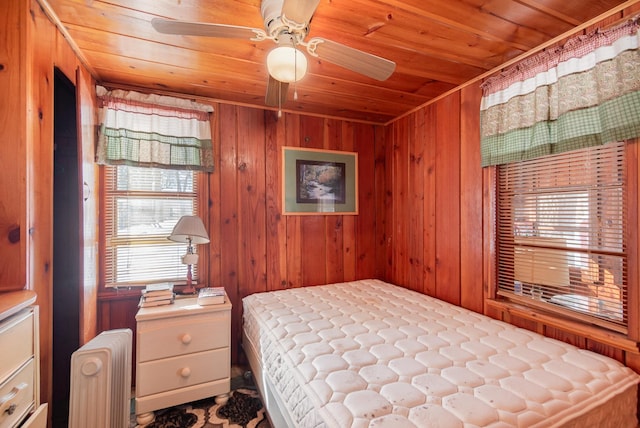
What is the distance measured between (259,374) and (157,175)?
1.67 metres

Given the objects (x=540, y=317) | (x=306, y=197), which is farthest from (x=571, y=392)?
(x=306, y=197)

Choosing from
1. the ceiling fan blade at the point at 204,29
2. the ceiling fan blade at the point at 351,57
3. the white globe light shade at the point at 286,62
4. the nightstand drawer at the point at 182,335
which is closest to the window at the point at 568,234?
the ceiling fan blade at the point at 351,57

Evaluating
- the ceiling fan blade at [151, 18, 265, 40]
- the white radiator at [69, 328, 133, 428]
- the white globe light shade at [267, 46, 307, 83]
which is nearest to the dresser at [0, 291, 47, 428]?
the white radiator at [69, 328, 133, 428]

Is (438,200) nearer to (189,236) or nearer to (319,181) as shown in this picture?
(319,181)

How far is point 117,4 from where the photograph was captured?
136 centimetres

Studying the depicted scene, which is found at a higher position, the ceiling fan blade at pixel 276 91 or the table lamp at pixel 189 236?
the ceiling fan blade at pixel 276 91

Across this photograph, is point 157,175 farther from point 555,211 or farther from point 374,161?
point 555,211

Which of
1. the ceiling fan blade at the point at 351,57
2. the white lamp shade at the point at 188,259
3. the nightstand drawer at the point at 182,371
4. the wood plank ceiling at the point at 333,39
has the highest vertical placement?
the wood plank ceiling at the point at 333,39

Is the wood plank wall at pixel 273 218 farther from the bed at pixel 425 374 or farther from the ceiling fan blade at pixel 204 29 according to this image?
the ceiling fan blade at pixel 204 29

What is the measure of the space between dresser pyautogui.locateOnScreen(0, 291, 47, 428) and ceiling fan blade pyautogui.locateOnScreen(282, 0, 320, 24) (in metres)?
1.36

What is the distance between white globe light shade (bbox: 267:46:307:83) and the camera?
124cm

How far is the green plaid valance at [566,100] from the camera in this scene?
1.34 meters

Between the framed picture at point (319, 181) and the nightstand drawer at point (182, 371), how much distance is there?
1.33m

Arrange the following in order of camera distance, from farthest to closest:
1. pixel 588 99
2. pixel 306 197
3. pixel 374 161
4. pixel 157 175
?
pixel 374 161, pixel 306 197, pixel 157 175, pixel 588 99
